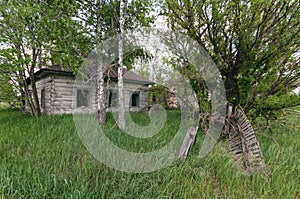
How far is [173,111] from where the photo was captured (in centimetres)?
389

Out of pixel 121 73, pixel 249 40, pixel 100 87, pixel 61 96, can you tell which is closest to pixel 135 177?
pixel 249 40

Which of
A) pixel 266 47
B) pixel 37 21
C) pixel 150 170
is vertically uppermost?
pixel 37 21

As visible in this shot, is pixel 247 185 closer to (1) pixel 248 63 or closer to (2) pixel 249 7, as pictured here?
(1) pixel 248 63

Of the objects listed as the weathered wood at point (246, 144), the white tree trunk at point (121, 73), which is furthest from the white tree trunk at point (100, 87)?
the weathered wood at point (246, 144)

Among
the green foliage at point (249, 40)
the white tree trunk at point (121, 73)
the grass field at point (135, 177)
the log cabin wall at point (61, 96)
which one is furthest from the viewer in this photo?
the log cabin wall at point (61, 96)

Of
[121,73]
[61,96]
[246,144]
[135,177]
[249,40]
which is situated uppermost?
[249,40]

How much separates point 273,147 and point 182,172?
5.81 ft

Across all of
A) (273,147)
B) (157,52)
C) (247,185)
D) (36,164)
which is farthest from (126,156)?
(273,147)

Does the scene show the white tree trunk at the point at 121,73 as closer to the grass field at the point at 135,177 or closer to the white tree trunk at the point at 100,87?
the white tree trunk at the point at 100,87

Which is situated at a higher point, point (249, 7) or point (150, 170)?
point (249, 7)

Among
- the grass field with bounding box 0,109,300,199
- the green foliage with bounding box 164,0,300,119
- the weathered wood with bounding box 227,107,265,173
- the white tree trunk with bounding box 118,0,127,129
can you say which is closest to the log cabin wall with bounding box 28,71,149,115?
the white tree trunk with bounding box 118,0,127,129

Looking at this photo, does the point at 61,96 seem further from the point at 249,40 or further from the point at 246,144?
the point at 246,144

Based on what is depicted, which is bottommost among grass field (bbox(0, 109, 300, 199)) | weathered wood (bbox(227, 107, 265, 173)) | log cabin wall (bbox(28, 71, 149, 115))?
grass field (bbox(0, 109, 300, 199))

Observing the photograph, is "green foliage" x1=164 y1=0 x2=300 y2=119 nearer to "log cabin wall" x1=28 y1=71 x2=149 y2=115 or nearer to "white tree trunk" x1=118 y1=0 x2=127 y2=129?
"white tree trunk" x1=118 y1=0 x2=127 y2=129
